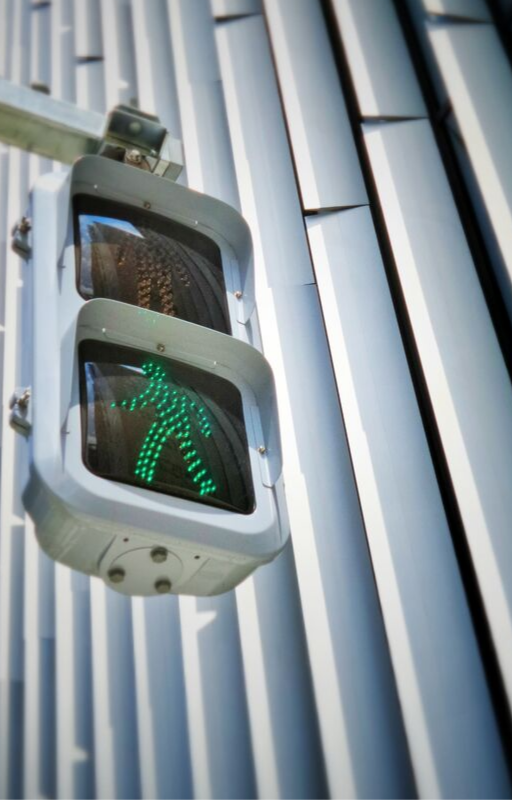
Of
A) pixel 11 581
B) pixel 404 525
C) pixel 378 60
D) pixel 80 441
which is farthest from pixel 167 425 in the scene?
pixel 11 581

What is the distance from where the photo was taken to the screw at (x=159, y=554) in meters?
1.38

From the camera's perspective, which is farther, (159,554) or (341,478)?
(341,478)

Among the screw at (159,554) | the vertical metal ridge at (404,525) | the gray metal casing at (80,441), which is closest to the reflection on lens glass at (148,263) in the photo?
the gray metal casing at (80,441)

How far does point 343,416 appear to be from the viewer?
2252mm

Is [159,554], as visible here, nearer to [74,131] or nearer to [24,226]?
[24,226]

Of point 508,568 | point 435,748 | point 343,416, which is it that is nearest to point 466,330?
point 343,416

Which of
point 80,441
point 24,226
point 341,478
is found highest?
point 24,226

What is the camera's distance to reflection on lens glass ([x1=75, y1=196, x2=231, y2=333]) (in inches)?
64.7

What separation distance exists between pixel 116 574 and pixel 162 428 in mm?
276

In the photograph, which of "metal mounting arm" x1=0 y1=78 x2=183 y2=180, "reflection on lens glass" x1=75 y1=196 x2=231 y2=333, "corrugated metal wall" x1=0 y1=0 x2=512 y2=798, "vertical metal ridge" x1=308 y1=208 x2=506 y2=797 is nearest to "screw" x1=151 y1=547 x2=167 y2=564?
"corrugated metal wall" x1=0 y1=0 x2=512 y2=798

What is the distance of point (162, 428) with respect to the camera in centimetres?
140

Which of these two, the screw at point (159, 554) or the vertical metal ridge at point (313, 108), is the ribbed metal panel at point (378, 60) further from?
the screw at point (159, 554)

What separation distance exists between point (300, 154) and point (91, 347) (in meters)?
1.72

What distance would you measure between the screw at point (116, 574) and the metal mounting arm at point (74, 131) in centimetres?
107
